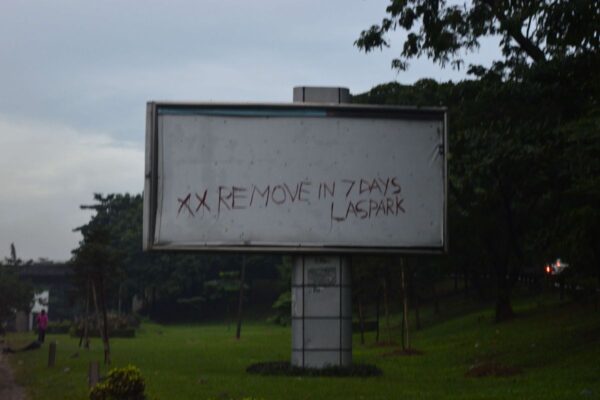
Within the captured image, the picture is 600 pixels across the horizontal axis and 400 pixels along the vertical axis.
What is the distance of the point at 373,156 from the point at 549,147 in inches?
165

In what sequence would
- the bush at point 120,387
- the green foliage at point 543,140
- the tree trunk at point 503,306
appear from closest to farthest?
the bush at point 120,387, the green foliage at point 543,140, the tree trunk at point 503,306

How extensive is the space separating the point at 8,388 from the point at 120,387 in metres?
11.4

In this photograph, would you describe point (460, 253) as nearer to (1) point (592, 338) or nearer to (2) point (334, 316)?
(1) point (592, 338)

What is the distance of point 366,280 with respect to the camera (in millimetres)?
46750

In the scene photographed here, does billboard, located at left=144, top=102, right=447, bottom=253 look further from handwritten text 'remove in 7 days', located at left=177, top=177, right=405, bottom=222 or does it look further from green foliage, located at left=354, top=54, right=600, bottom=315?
green foliage, located at left=354, top=54, right=600, bottom=315

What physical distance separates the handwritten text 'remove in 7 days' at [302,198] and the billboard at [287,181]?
2 cm

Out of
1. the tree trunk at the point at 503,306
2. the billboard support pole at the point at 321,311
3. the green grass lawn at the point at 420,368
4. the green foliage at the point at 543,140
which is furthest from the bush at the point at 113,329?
the billboard support pole at the point at 321,311

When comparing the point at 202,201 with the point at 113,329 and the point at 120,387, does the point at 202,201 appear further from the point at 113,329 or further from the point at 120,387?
the point at 113,329

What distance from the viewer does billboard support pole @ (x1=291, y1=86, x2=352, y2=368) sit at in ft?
84.5

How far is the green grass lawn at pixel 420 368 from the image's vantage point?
2078cm

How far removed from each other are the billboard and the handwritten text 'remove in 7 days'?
1.0 inches

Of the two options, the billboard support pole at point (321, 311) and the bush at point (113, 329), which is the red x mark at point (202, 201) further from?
the bush at point (113, 329)

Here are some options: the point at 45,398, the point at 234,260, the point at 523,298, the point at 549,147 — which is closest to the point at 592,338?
the point at 549,147

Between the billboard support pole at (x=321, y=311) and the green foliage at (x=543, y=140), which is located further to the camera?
the billboard support pole at (x=321, y=311)
